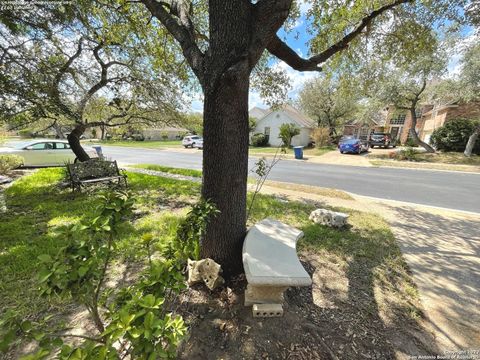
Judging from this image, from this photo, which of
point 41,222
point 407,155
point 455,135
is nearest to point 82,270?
point 41,222

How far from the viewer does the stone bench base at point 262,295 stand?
220cm

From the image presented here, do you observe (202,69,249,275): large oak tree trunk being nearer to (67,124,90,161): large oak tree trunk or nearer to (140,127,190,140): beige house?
(67,124,90,161): large oak tree trunk

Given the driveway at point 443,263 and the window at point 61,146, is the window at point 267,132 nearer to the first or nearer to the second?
the window at point 61,146

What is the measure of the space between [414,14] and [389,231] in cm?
470

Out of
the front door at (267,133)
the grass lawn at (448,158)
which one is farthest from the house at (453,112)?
the front door at (267,133)

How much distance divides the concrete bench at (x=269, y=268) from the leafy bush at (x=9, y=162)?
11601 millimetres

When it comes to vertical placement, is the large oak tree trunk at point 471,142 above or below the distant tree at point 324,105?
below

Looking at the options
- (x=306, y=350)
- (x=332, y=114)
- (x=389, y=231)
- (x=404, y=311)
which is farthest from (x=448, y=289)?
(x=332, y=114)

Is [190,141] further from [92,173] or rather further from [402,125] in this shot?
[402,125]

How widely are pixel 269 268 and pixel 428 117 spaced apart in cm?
3479

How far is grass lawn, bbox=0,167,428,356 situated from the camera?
2.50 meters

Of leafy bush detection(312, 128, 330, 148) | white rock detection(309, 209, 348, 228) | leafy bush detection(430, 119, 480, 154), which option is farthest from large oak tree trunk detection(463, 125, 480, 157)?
white rock detection(309, 209, 348, 228)

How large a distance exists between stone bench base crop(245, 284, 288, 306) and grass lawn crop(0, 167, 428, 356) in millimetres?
594

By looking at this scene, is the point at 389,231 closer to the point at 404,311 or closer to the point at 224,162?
the point at 404,311
